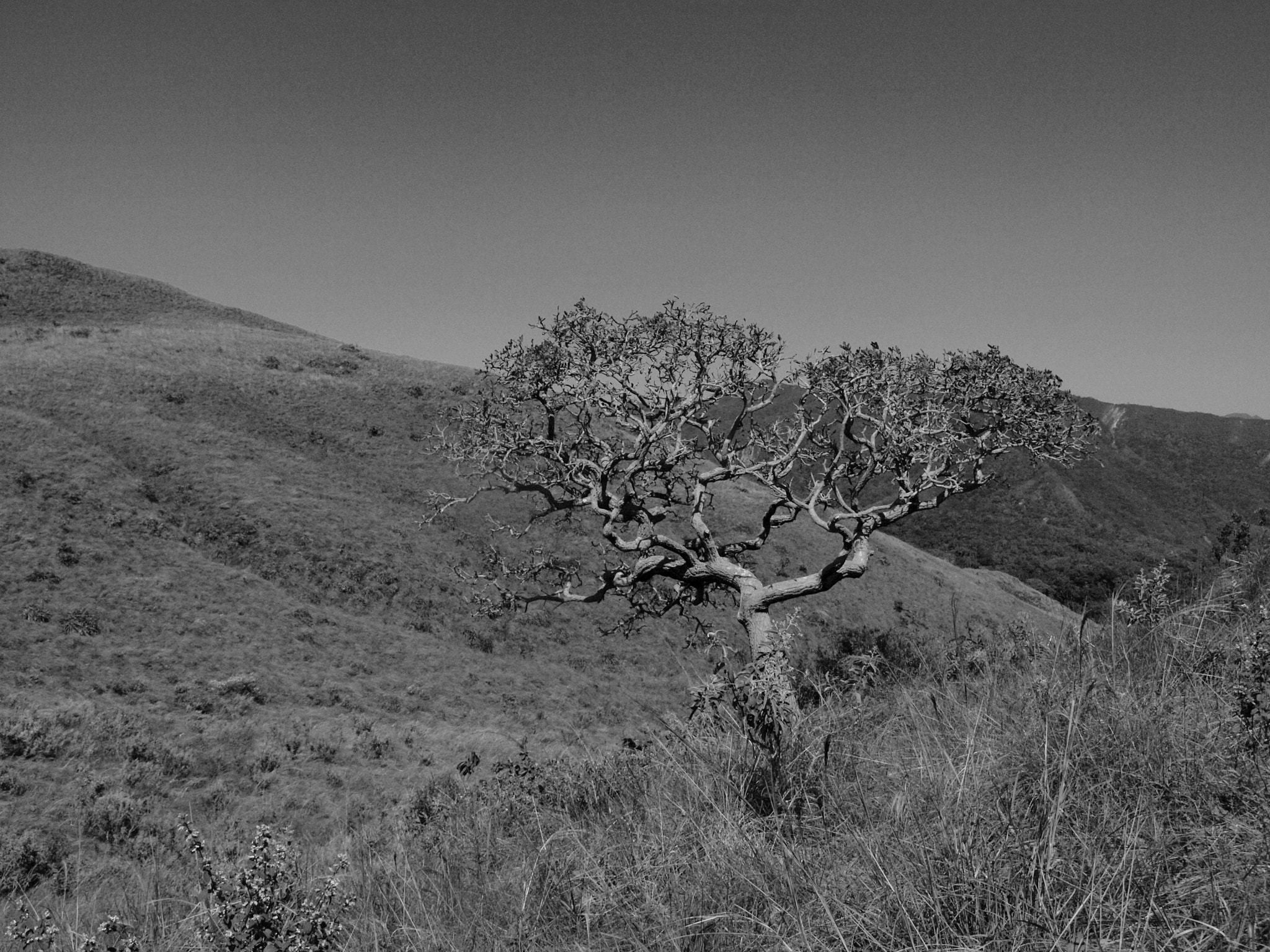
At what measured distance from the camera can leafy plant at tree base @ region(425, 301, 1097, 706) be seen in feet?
38.4

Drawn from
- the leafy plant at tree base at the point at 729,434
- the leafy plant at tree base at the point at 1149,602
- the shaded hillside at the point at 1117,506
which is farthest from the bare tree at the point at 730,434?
the shaded hillside at the point at 1117,506

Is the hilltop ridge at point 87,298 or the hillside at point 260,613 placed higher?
the hilltop ridge at point 87,298

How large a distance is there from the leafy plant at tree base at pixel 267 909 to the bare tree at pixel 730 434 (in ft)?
28.2

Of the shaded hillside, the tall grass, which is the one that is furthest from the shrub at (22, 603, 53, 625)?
the shaded hillside

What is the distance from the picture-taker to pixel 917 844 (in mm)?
2346

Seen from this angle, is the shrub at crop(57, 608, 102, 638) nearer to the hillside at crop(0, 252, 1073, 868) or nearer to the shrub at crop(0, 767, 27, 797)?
the hillside at crop(0, 252, 1073, 868)

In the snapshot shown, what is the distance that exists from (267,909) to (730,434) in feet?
35.2

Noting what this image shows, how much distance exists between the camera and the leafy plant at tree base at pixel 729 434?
11719mm

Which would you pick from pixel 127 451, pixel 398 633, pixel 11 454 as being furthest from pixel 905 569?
pixel 11 454

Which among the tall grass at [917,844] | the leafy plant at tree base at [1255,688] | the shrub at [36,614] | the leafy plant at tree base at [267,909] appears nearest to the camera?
Answer: the tall grass at [917,844]

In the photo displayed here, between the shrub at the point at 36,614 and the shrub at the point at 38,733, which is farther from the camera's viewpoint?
the shrub at the point at 36,614

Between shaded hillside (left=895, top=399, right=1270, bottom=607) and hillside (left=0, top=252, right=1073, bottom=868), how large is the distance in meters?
31.0

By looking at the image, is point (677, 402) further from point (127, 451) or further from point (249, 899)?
point (127, 451)

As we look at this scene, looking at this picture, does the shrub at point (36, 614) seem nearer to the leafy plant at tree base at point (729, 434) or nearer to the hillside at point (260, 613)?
the hillside at point (260, 613)
